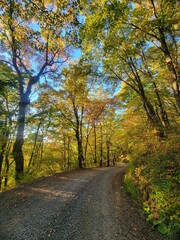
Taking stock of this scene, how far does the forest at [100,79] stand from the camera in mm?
4332

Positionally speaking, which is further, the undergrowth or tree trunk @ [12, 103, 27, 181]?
tree trunk @ [12, 103, 27, 181]

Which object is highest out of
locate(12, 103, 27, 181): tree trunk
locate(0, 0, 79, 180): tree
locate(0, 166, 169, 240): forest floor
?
locate(0, 0, 79, 180): tree

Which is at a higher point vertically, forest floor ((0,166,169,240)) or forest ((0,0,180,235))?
forest ((0,0,180,235))

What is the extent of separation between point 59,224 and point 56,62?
407 inches

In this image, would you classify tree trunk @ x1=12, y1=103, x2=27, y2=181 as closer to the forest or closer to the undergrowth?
the forest

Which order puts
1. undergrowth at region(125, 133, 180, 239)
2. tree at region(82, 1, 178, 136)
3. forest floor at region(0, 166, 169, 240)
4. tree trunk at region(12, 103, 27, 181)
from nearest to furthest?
1. forest floor at region(0, 166, 169, 240)
2. undergrowth at region(125, 133, 180, 239)
3. tree at region(82, 1, 178, 136)
4. tree trunk at region(12, 103, 27, 181)

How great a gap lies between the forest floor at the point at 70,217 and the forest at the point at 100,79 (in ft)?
2.16

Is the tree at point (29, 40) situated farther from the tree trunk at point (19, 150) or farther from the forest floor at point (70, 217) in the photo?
the forest floor at point (70, 217)

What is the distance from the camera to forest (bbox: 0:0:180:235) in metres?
4.33

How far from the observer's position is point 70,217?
4.04 meters

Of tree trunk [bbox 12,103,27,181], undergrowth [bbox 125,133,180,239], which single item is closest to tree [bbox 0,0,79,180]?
tree trunk [bbox 12,103,27,181]

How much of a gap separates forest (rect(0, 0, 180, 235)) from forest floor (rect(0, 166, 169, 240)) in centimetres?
66

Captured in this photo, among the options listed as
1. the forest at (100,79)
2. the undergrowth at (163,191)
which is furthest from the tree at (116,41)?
the undergrowth at (163,191)

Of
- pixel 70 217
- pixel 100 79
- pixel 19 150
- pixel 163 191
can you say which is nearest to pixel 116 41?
pixel 100 79
